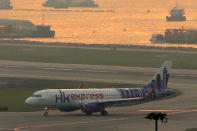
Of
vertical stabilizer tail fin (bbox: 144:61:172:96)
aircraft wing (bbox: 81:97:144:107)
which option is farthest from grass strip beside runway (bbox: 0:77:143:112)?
vertical stabilizer tail fin (bbox: 144:61:172:96)

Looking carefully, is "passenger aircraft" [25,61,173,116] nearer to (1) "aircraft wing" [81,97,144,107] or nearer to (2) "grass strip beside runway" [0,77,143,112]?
(1) "aircraft wing" [81,97,144,107]

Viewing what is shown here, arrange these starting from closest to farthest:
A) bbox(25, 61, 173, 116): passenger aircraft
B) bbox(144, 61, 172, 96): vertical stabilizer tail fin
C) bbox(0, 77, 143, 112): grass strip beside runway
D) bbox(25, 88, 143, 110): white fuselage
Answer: bbox(25, 88, 143, 110): white fuselage
bbox(25, 61, 173, 116): passenger aircraft
bbox(144, 61, 172, 96): vertical stabilizer tail fin
bbox(0, 77, 143, 112): grass strip beside runway

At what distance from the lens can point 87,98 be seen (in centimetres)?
10712

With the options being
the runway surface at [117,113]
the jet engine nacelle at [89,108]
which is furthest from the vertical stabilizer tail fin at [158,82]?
the jet engine nacelle at [89,108]

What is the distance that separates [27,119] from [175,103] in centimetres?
2913

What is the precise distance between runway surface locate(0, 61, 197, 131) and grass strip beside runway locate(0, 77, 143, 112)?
21.2 feet

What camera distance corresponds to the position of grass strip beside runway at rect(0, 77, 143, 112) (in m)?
119

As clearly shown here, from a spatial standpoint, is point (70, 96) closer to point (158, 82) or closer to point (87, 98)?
point (87, 98)

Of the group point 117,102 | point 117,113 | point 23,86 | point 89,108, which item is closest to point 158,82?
point 117,113

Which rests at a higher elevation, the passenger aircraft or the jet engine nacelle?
the passenger aircraft

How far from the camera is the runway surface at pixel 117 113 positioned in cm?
9531

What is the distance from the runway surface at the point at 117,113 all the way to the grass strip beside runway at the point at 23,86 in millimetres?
6461

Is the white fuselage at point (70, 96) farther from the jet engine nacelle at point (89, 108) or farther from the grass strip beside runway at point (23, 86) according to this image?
the grass strip beside runway at point (23, 86)

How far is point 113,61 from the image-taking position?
19700 centimetres
